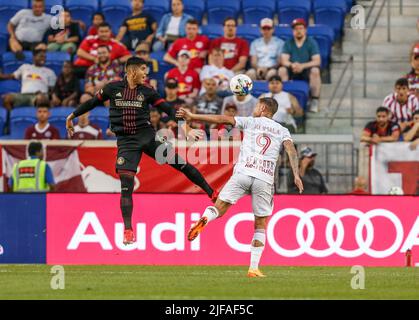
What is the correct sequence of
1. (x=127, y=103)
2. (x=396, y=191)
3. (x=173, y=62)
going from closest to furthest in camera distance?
(x=127, y=103)
(x=396, y=191)
(x=173, y=62)

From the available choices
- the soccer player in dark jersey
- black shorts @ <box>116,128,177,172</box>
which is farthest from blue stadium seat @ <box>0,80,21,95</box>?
black shorts @ <box>116,128,177,172</box>

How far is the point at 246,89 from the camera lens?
52.6 feet

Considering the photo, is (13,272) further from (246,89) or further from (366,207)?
(366,207)

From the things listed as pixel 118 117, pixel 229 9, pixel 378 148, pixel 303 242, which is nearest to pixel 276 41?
pixel 229 9

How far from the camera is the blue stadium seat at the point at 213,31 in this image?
2569cm

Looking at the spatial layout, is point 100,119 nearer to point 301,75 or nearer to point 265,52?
point 265,52

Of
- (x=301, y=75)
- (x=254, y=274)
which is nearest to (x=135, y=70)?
(x=254, y=274)

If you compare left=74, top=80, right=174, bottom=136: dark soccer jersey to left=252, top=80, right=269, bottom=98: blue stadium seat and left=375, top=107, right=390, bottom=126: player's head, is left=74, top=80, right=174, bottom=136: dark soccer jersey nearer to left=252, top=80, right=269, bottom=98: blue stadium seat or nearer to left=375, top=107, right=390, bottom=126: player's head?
left=375, top=107, right=390, bottom=126: player's head

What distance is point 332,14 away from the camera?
26.0m

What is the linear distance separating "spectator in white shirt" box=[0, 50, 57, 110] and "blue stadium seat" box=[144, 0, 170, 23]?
8.88ft

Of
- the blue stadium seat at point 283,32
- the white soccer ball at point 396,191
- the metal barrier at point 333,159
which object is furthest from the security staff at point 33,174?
the blue stadium seat at point 283,32

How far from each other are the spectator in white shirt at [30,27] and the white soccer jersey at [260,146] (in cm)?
1158

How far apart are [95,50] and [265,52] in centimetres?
337

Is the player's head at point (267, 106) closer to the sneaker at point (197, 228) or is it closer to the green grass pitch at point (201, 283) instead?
the sneaker at point (197, 228)
